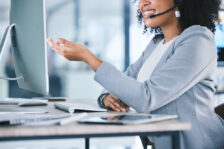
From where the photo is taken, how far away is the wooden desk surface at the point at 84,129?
69 centimetres

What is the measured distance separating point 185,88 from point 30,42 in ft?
1.87

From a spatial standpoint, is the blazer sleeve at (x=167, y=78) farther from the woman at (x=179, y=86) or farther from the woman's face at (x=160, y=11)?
the woman's face at (x=160, y=11)

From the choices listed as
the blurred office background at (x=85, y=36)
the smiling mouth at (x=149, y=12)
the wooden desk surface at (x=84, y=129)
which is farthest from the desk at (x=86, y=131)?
the blurred office background at (x=85, y=36)

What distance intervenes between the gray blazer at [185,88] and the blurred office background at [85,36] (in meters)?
3.34

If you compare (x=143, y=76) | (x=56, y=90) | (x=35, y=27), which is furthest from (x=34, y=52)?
(x=56, y=90)

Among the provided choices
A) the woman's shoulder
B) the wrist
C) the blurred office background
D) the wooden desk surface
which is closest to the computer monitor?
the wrist

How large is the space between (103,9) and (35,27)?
3.79 meters

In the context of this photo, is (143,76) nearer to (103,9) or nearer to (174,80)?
(174,80)

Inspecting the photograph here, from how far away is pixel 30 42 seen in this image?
1021mm

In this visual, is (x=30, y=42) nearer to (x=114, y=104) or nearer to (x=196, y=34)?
(x=114, y=104)

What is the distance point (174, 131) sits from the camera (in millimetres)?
788

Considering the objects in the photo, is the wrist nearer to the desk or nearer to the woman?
the woman

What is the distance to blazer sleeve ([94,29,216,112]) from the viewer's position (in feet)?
3.31

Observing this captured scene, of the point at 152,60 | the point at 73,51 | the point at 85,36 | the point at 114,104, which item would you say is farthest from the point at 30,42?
the point at 85,36
